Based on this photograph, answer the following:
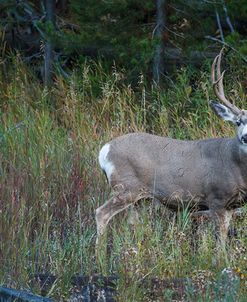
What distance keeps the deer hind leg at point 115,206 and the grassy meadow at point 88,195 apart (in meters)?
0.11

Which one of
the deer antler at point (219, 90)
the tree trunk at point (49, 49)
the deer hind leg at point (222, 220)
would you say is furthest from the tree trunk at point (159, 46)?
the deer hind leg at point (222, 220)

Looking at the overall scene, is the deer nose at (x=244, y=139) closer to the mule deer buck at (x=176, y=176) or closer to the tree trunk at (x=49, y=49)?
the mule deer buck at (x=176, y=176)

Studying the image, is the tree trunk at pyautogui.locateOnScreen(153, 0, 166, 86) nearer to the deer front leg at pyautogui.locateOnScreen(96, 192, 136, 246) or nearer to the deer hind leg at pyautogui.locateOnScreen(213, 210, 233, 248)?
the deer front leg at pyautogui.locateOnScreen(96, 192, 136, 246)

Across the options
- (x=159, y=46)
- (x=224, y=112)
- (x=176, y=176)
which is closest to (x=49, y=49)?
(x=159, y=46)

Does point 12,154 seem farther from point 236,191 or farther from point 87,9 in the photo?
point 87,9

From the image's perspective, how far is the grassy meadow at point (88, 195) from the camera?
23.2 ft

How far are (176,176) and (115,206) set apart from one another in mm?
563

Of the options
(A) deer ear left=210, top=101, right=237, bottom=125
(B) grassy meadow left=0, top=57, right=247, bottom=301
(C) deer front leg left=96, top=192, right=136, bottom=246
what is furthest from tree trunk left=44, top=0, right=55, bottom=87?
(C) deer front leg left=96, top=192, right=136, bottom=246

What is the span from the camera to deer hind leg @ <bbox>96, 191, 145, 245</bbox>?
8.61 metres

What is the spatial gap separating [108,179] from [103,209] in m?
0.28

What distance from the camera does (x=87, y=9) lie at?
12570mm

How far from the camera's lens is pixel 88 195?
9109 millimetres

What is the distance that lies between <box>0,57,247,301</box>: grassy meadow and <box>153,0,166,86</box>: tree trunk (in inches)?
7.2

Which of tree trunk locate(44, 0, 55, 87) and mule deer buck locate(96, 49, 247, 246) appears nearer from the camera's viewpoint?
mule deer buck locate(96, 49, 247, 246)
